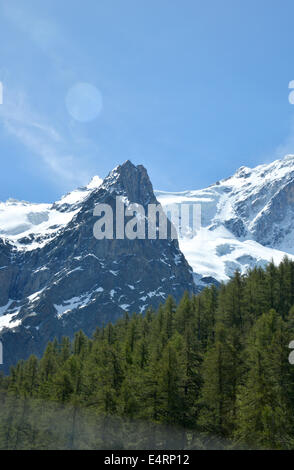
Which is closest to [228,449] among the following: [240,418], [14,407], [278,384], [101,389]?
[240,418]

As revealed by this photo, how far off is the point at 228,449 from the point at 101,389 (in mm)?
14220

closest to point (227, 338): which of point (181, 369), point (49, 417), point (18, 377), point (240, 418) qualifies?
point (181, 369)

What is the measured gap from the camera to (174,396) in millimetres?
45938

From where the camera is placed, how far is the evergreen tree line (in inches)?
1726

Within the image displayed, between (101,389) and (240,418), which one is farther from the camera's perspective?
(101,389)

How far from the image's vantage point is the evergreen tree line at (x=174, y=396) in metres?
43.8
